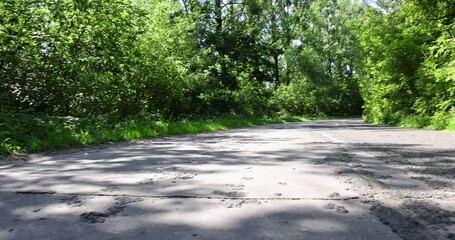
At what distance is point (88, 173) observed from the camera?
4.77 m

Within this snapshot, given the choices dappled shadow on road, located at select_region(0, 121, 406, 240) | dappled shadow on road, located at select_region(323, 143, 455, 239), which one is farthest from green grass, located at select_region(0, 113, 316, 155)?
dappled shadow on road, located at select_region(323, 143, 455, 239)

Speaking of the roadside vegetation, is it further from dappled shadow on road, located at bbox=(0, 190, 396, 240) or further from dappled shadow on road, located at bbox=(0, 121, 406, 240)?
dappled shadow on road, located at bbox=(0, 190, 396, 240)

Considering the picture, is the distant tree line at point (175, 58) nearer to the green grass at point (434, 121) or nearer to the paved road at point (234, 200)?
the green grass at point (434, 121)

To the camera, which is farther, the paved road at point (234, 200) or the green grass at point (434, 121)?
the green grass at point (434, 121)

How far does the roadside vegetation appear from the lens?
34.8 ft

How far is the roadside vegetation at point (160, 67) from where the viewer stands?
10.6m

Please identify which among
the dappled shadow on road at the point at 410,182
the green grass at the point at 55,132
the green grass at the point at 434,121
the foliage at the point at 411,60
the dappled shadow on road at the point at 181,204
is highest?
the foliage at the point at 411,60

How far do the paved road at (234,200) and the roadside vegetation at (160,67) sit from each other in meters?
4.03

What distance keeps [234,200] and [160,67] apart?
1445cm

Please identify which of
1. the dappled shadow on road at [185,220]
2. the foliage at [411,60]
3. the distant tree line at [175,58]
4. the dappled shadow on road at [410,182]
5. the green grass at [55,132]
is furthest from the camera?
the foliage at [411,60]

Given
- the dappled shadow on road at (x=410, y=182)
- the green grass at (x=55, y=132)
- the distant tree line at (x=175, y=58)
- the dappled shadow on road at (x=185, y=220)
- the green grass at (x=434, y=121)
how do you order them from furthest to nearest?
the green grass at (x=434, y=121) → the distant tree line at (x=175, y=58) → the green grass at (x=55, y=132) → the dappled shadow on road at (x=410, y=182) → the dappled shadow on road at (x=185, y=220)

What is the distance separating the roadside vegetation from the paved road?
13.2 feet

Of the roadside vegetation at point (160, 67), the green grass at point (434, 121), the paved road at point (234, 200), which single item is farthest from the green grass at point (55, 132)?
the green grass at point (434, 121)

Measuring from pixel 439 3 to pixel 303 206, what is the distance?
13347 millimetres
